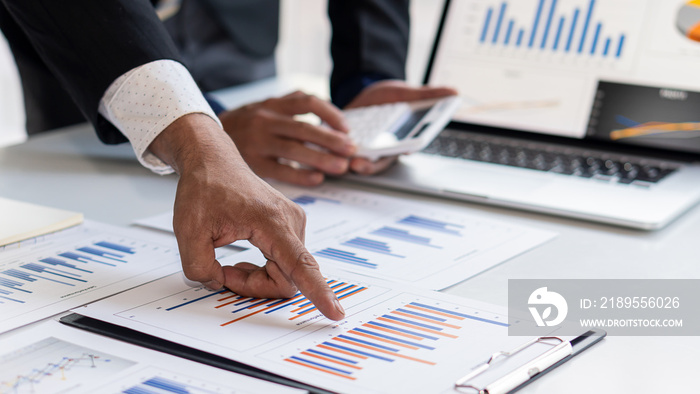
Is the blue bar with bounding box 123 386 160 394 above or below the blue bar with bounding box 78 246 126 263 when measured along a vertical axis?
below

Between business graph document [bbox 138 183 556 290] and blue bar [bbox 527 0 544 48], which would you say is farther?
blue bar [bbox 527 0 544 48]

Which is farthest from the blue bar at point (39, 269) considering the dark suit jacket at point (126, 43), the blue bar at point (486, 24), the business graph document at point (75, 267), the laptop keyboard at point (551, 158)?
the blue bar at point (486, 24)

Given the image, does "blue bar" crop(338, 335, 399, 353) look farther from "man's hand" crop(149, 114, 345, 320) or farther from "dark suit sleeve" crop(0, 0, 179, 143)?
"dark suit sleeve" crop(0, 0, 179, 143)

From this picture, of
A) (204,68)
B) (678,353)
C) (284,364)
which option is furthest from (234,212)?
(204,68)

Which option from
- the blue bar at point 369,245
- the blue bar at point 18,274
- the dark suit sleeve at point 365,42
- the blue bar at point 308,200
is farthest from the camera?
the dark suit sleeve at point 365,42

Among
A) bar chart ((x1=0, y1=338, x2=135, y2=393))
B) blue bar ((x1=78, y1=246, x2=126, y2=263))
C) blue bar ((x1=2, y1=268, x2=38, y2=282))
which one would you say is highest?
blue bar ((x1=78, y1=246, x2=126, y2=263))

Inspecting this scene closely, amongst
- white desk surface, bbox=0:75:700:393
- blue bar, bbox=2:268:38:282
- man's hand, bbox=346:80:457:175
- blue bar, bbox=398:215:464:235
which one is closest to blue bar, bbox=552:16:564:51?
man's hand, bbox=346:80:457:175

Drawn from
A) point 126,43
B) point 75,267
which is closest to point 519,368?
point 75,267

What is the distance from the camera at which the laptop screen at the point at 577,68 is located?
1.29m

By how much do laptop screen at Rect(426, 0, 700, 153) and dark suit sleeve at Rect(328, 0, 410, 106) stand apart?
5.5 inches

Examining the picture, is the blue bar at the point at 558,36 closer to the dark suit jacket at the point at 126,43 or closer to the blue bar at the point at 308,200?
the dark suit jacket at the point at 126,43

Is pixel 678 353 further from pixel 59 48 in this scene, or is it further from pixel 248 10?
pixel 248 10
